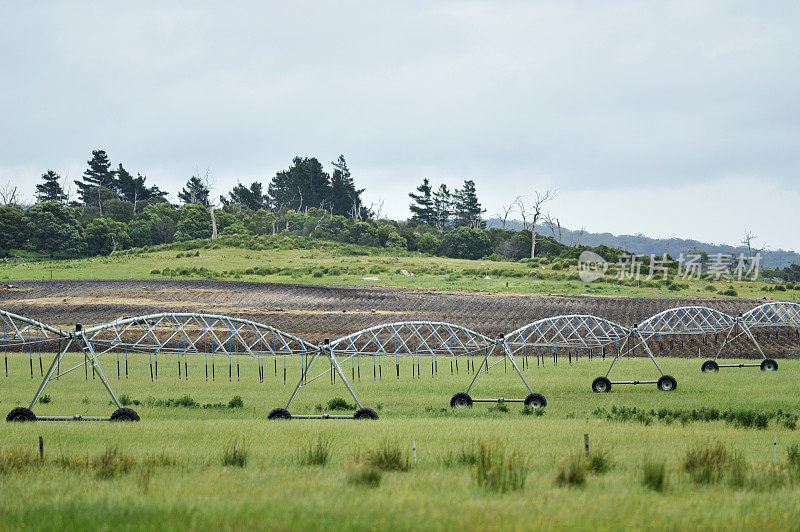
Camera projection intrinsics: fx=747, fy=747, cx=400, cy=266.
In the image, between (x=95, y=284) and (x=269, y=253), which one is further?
(x=269, y=253)

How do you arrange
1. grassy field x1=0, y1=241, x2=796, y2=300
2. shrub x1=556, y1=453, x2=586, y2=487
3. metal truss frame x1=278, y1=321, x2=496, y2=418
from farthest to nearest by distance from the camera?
grassy field x1=0, y1=241, x2=796, y2=300
metal truss frame x1=278, y1=321, x2=496, y2=418
shrub x1=556, y1=453, x2=586, y2=487

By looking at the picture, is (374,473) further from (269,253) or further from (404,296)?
(269,253)

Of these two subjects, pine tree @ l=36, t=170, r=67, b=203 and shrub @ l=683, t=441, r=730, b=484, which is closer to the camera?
shrub @ l=683, t=441, r=730, b=484

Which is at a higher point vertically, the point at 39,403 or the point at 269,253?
the point at 269,253

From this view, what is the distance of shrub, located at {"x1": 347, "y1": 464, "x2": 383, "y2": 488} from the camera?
13219mm

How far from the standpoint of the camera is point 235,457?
52.1 feet

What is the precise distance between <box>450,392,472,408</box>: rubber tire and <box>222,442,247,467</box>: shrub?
1297 cm

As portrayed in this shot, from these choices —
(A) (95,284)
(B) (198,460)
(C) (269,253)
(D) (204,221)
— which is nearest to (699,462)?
(B) (198,460)

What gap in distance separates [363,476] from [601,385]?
21.3 meters

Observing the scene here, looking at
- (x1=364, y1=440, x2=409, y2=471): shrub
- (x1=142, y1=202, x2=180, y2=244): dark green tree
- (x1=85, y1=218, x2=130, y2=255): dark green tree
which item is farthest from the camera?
(x1=142, y1=202, x2=180, y2=244): dark green tree

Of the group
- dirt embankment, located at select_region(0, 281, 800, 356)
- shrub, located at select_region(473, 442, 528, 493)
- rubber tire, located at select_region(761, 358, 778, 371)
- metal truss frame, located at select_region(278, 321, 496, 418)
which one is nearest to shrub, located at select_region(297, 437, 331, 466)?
shrub, located at select_region(473, 442, 528, 493)

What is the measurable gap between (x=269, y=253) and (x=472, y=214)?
75.1 m

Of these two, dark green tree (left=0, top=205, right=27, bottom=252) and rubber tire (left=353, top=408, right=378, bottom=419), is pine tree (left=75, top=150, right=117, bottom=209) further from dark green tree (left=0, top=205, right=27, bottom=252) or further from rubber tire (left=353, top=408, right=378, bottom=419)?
rubber tire (left=353, top=408, right=378, bottom=419)

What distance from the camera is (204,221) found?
137 m
